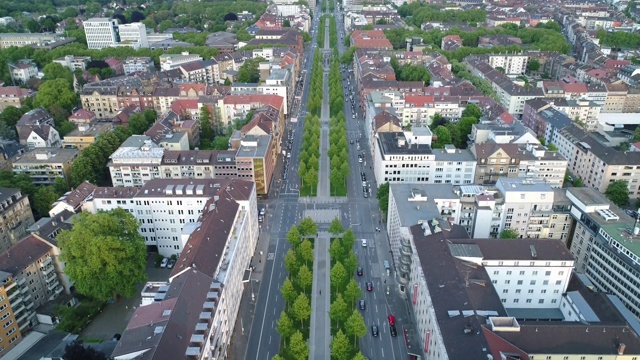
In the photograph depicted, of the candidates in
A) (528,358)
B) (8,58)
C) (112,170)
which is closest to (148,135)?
(112,170)

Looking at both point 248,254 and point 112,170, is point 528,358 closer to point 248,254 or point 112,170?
point 248,254

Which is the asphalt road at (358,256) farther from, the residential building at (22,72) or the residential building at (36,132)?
the residential building at (22,72)

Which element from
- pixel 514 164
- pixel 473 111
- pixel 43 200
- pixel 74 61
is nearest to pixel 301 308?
pixel 514 164

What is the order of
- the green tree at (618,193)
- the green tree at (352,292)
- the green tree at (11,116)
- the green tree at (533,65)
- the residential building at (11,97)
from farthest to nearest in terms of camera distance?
1. the green tree at (533,65)
2. the residential building at (11,97)
3. the green tree at (11,116)
4. the green tree at (618,193)
5. the green tree at (352,292)

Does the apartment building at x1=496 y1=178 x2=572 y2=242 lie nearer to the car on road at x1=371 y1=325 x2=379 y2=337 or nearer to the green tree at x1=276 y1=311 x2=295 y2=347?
the car on road at x1=371 y1=325 x2=379 y2=337

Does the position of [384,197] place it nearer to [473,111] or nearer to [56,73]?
[473,111]

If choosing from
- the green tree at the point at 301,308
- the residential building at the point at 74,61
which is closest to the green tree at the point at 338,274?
the green tree at the point at 301,308

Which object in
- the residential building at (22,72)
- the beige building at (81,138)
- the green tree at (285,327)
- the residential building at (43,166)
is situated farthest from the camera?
the residential building at (22,72)
